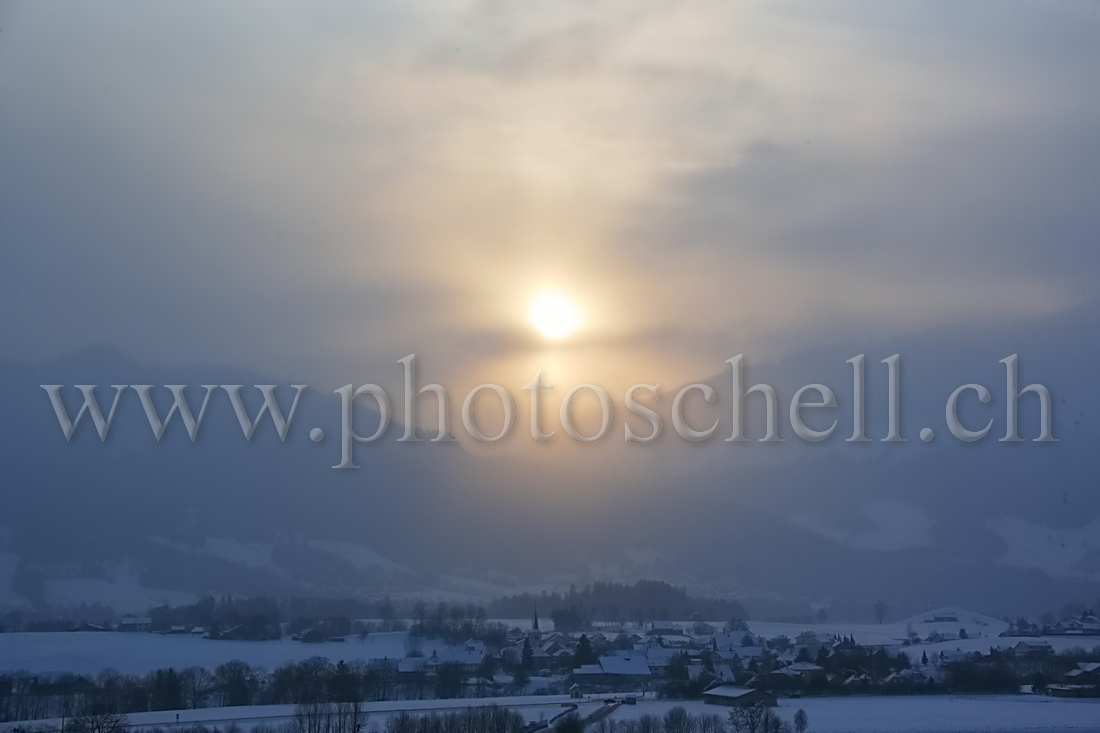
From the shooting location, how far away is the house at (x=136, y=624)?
62.6 m

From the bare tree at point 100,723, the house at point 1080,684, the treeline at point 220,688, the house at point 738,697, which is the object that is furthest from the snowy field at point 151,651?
the house at point 1080,684

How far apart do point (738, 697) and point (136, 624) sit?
135ft

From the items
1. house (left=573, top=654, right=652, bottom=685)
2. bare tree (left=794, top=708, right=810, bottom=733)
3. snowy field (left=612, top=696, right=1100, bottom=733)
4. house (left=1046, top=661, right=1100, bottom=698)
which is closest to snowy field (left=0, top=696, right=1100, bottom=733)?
snowy field (left=612, top=696, right=1100, bottom=733)

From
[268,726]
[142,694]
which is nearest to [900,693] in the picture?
[268,726]

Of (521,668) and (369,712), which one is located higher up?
(369,712)

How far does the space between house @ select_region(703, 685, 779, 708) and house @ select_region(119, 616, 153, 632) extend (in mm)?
36614

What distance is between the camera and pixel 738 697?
35938mm

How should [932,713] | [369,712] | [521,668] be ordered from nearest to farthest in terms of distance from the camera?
1. [369,712]
2. [932,713]
3. [521,668]

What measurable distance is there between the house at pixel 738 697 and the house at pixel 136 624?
1441 inches

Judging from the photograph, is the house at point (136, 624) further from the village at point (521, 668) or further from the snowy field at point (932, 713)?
the snowy field at point (932, 713)

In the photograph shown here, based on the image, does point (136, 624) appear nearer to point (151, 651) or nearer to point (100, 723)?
point (151, 651)

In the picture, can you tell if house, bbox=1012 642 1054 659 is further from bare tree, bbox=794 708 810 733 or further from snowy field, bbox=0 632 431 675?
snowy field, bbox=0 632 431 675

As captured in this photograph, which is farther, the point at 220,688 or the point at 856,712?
the point at 220,688

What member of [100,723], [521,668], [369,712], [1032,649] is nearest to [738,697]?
[521,668]
